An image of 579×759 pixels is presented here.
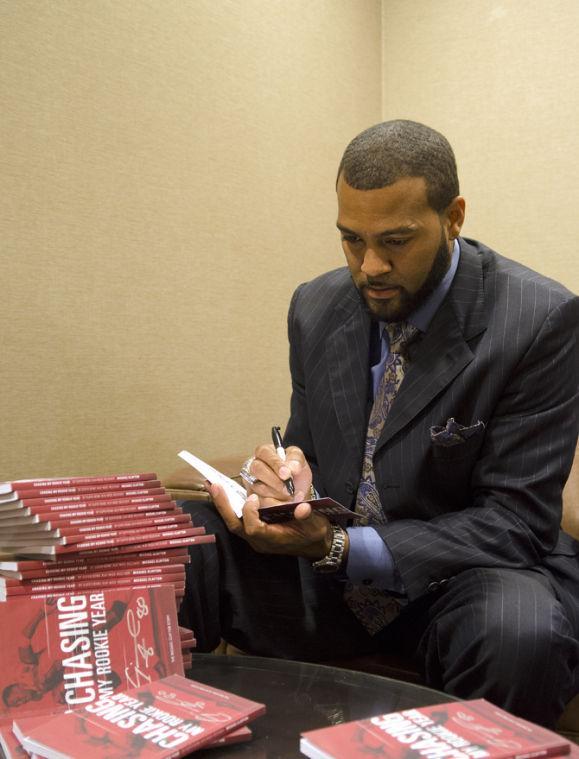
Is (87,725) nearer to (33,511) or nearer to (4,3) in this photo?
(33,511)

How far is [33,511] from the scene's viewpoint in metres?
1.41

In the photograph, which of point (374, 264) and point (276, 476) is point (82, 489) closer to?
point (276, 476)

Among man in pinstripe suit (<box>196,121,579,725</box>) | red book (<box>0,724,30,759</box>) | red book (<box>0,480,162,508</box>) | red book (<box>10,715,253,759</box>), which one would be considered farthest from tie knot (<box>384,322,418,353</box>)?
red book (<box>0,724,30,759</box>)

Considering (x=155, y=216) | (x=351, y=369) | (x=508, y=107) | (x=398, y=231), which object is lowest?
(x=351, y=369)

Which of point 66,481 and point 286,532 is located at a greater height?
point 66,481

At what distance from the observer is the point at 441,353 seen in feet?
6.38

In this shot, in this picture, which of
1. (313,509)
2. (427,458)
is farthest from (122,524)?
(427,458)

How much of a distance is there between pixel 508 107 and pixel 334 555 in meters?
2.34

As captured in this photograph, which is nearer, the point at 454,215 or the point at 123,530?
the point at 123,530

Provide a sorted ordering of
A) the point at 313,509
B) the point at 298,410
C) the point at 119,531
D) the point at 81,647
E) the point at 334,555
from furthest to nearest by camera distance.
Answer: the point at 298,410 < the point at 334,555 < the point at 313,509 < the point at 119,531 < the point at 81,647

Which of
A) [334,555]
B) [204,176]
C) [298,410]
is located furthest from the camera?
[204,176]

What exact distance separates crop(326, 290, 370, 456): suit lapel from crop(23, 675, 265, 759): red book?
0.90 meters

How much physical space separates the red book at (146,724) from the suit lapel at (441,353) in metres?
0.87

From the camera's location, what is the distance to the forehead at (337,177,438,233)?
6.09 feet
